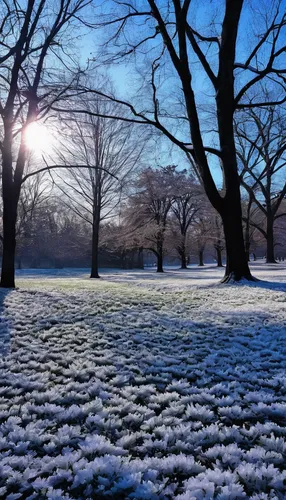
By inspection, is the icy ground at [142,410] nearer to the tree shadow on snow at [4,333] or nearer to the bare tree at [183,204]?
the tree shadow on snow at [4,333]

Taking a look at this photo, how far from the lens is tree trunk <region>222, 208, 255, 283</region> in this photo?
9344 millimetres

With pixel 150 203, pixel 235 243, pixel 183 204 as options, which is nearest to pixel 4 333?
pixel 235 243

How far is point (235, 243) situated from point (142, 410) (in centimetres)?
787

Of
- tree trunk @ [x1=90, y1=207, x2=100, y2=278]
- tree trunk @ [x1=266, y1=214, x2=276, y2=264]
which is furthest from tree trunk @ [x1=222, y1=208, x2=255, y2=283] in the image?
tree trunk @ [x1=266, y1=214, x2=276, y2=264]

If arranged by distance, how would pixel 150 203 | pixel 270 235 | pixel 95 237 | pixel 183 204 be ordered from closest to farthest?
1. pixel 95 237
2. pixel 270 235
3. pixel 150 203
4. pixel 183 204

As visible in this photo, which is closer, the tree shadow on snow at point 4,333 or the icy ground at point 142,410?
the icy ground at point 142,410

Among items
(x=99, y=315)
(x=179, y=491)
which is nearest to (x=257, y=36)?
(x=99, y=315)

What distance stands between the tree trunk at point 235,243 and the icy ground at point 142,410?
4836 mm

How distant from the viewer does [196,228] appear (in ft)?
112

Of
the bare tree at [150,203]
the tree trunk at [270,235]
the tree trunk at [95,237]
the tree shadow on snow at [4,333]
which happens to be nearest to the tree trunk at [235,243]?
the tree shadow on snow at [4,333]

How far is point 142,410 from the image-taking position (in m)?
2.18

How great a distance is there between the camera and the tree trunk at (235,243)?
30.7ft

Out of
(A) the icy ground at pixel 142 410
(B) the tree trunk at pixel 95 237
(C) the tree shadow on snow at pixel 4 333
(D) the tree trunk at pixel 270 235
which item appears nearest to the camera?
(A) the icy ground at pixel 142 410

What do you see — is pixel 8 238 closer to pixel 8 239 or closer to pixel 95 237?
pixel 8 239
